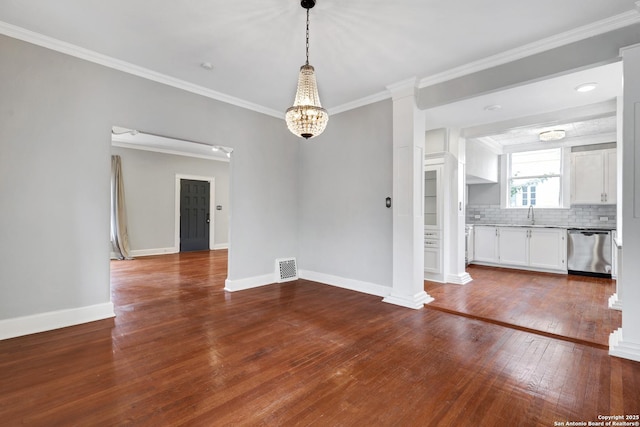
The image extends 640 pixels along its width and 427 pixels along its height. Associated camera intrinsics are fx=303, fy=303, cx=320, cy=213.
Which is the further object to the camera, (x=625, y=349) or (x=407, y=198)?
(x=407, y=198)

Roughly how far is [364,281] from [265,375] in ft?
8.50

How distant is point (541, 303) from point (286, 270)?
371 cm

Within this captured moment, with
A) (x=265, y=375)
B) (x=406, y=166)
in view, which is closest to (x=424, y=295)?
(x=406, y=166)

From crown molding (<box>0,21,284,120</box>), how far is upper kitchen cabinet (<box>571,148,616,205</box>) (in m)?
6.46

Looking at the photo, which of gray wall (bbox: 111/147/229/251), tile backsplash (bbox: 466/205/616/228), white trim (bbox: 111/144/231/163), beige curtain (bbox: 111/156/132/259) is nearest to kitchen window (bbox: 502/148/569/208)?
tile backsplash (bbox: 466/205/616/228)

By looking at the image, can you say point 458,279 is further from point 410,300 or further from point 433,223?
point 410,300

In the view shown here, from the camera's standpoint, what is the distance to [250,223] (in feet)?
15.6

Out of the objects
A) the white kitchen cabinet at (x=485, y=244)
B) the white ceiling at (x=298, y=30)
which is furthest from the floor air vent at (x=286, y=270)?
the white kitchen cabinet at (x=485, y=244)

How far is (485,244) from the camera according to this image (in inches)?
265

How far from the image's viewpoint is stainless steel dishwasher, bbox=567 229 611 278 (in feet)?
18.0

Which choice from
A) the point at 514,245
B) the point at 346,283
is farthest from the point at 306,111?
the point at 514,245

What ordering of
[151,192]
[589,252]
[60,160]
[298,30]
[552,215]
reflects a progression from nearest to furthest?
[298,30] < [60,160] < [589,252] < [552,215] < [151,192]

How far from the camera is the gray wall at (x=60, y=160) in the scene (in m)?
2.86

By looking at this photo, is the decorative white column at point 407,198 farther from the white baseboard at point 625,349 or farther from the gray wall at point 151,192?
the gray wall at point 151,192
